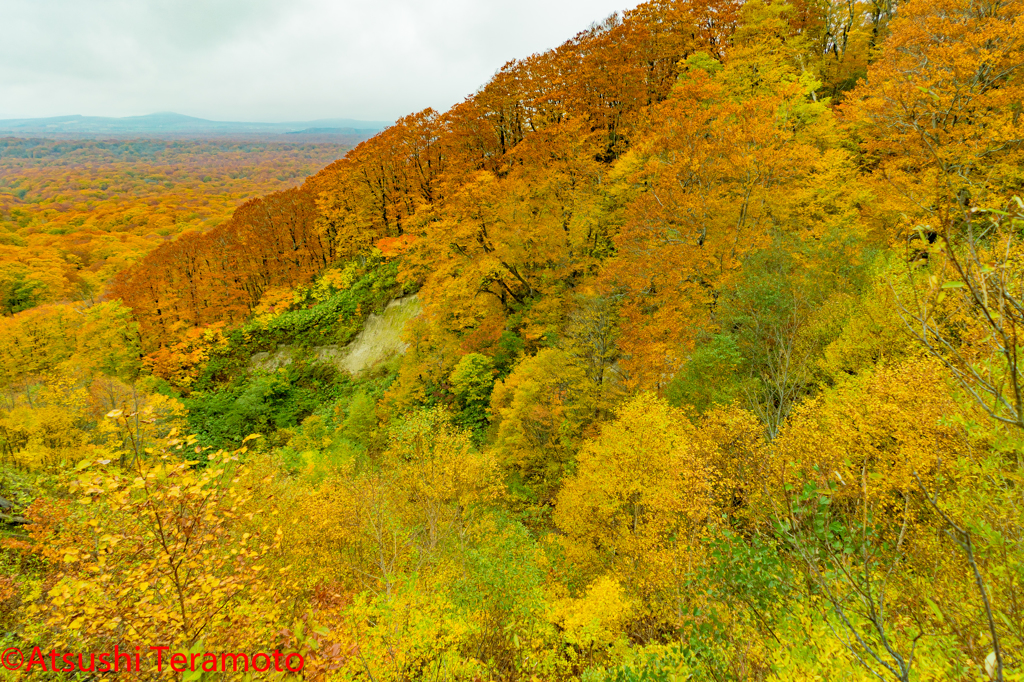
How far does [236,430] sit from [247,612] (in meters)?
25.8

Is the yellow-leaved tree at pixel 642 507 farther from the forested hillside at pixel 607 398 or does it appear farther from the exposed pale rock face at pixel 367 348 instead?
the exposed pale rock face at pixel 367 348

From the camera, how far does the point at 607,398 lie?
790 inches

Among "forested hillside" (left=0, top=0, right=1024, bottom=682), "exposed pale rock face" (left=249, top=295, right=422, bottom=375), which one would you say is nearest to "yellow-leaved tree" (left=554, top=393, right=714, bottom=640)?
"forested hillside" (left=0, top=0, right=1024, bottom=682)

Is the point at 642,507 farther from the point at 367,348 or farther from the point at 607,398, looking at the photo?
the point at 367,348

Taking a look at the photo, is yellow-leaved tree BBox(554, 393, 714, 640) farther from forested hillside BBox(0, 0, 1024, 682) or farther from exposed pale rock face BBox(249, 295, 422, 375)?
exposed pale rock face BBox(249, 295, 422, 375)

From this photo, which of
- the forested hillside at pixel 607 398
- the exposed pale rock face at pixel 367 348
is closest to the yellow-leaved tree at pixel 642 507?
the forested hillside at pixel 607 398

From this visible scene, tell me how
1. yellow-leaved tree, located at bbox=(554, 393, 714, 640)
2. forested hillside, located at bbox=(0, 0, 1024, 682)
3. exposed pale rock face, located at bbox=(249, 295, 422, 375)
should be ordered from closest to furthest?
forested hillside, located at bbox=(0, 0, 1024, 682)
yellow-leaved tree, located at bbox=(554, 393, 714, 640)
exposed pale rock face, located at bbox=(249, 295, 422, 375)

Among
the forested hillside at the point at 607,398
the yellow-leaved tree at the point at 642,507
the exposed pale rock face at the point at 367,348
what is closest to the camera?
the forested hillside at the point at 607,398

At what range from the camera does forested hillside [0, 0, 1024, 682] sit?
303 inches

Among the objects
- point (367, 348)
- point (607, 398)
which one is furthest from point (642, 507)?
point (367, 348)

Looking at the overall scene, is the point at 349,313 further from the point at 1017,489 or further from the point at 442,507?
the point at 1017,489

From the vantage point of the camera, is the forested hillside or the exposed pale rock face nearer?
the forested hillside

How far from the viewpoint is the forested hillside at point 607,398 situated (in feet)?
25.2

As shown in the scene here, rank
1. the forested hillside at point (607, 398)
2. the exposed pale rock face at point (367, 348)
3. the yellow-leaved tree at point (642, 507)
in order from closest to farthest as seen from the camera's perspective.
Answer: the forested hillside at point (607, 398) → the yellow-leaved tree at point (642, 507) → the exposed pale rock face at point (367, 348)
